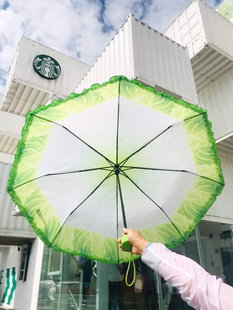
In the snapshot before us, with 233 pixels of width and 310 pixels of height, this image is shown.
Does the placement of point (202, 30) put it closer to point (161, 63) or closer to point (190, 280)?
point (161, 63)

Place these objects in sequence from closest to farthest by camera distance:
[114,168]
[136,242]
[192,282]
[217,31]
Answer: [192,282] → [136,242] → [114,168] → [217,31]

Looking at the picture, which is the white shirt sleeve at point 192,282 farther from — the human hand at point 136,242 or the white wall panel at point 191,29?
the white wall panel at point 191,29

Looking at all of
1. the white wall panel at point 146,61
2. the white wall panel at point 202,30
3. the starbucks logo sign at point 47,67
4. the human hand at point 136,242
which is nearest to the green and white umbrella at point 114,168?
the human hand at point 136,242

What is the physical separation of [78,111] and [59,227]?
1.04 meters

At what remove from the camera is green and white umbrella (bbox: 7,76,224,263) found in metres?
2.04

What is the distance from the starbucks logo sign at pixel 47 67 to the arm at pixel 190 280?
39.3 feet

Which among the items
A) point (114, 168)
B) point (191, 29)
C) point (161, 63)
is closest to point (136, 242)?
point (114, 168)

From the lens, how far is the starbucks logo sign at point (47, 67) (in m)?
11.7

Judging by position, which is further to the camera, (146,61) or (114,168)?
(146,61)

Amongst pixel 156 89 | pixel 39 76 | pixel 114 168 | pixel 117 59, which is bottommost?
pixel 114 168

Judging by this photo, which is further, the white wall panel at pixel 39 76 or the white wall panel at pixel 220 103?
the white wall panel at pixel 39 76

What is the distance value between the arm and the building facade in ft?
16.1

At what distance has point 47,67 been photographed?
12.0 metres

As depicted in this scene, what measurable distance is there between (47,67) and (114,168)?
11505mm
